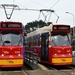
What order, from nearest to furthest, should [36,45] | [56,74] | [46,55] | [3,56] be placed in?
[56,74] < [3,56] < [46,55] < [36,45]

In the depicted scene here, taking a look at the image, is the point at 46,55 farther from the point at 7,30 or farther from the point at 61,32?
the point at 7,30

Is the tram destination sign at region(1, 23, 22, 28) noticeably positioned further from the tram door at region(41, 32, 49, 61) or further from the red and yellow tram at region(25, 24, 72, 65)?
the tram door at region(41, 32, 49, 61)

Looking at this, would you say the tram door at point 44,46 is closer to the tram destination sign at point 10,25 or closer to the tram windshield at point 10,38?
the tram windshield at point 10,38

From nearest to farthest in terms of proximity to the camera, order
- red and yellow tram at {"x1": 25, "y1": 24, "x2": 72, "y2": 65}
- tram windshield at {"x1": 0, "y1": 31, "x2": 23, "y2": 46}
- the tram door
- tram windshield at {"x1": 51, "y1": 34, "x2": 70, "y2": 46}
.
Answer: tram windshield at {"x1": 0, "y1": 31, "x2": 23, "y2": 46}, red and yellow tram at {"x1": 25, "y1": 24, "x2": 72, "y2": 65}, tram windshield at {"x1": 51, "y1": 34, "x2": 70, "y2": 46}, the tram door

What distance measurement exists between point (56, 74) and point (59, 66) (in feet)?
23.3

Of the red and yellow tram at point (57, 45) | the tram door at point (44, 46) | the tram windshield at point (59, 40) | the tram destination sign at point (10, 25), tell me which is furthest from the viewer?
the tram door at point (44, 46)

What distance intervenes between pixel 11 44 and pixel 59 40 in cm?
396

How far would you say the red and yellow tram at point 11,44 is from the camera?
1903 centimetres

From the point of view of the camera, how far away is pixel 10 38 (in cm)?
1969

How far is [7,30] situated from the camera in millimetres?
19812

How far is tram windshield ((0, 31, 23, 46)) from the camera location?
771 inches

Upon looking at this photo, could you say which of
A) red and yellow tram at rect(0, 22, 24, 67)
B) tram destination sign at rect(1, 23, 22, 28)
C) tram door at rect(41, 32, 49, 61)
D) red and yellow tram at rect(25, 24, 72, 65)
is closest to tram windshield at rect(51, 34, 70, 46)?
red and yellow tram at rect(25, 24, 72, 65)

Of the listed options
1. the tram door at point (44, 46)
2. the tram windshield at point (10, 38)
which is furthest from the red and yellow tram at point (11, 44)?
the tram door at point (44, 46)

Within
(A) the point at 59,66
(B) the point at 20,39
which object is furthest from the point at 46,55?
(B) the point at 20,39
